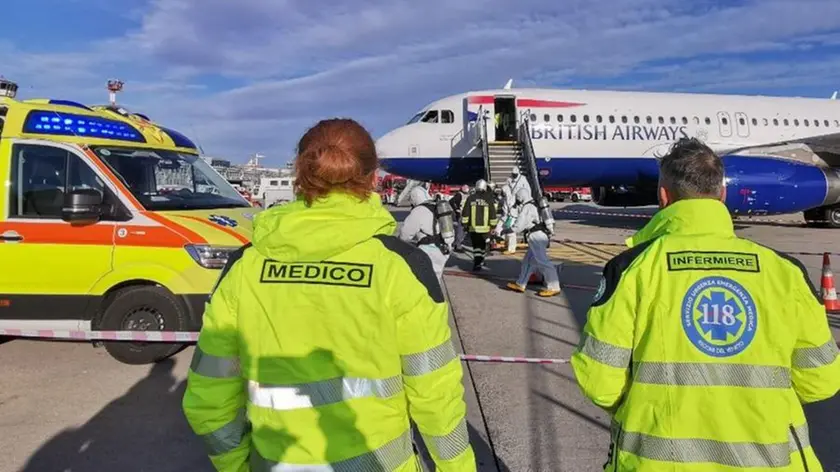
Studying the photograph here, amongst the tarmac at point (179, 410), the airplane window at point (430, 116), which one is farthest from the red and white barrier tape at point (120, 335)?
the airplane window at point (430, 116)

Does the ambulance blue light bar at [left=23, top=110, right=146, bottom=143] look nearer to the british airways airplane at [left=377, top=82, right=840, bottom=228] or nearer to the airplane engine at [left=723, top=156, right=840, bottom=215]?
the british airways airplane at [left=377, top=82, right=840, bottom=228]

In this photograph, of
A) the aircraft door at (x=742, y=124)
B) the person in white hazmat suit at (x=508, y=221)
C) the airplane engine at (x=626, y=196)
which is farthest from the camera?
the airplane engine at (x=626, y=196)

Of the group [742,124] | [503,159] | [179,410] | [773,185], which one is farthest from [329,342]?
[742,124]

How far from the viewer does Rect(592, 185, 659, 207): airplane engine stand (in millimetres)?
20672

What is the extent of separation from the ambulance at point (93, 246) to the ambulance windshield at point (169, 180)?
42 millimetres

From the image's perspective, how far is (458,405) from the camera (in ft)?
6.30

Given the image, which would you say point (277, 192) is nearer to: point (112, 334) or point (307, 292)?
point (112, 334)

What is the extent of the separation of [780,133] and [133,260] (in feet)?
70.3

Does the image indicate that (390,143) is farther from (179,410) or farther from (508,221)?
(179,410)

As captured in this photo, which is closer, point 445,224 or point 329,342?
point 329,342

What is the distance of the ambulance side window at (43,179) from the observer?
549 centimetres

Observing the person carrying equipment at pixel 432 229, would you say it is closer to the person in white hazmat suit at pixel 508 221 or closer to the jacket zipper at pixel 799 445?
the person in white hazmat suit at pixel 508 221

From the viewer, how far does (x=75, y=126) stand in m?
5.81

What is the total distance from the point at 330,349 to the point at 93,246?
4.42 m
